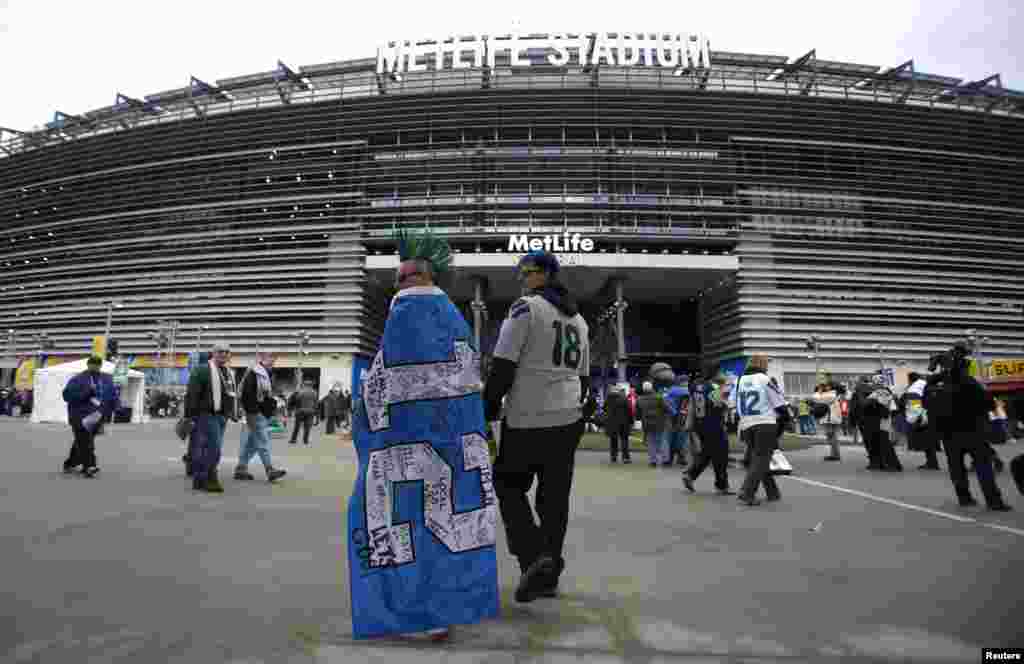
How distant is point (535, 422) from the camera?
115 inches

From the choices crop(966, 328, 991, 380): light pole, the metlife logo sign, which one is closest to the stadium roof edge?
the metlife logo sign

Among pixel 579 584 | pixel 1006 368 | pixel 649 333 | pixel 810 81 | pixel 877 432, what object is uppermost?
pixel 810 81

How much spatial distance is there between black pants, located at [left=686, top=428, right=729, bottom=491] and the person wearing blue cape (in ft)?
18.5

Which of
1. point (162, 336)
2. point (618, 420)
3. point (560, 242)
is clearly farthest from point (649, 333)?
point (618, 420)

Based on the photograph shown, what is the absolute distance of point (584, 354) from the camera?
323 centimetres

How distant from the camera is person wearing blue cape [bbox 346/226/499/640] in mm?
2270

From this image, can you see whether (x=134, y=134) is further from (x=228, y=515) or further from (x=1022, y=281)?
(x=1022, y=281)

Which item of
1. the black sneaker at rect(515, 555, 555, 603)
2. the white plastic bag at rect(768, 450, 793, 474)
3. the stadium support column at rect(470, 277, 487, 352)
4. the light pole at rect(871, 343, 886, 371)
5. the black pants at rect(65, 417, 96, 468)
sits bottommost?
the black sneaker at rect(515, 555, 555, 603)

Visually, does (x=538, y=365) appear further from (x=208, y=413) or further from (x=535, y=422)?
(x=208, y=413)

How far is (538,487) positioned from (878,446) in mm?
10073

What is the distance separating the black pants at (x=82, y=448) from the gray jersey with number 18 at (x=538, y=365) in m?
7.48

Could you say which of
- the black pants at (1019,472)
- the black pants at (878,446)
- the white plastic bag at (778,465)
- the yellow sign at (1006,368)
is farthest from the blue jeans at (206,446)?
the yellow sign at (1006,368)

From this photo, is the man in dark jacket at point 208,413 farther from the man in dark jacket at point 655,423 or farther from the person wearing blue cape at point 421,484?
the man in dark jacket at point 655,423

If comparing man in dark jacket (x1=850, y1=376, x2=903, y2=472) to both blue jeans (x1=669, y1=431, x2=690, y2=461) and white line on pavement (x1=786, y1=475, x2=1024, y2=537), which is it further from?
blue jeans (x1=669, y1=431, x2=690, y2=461)
